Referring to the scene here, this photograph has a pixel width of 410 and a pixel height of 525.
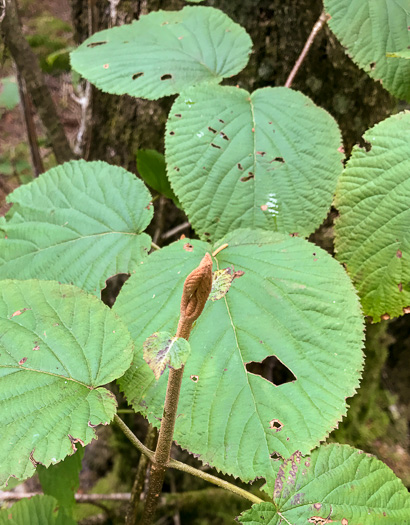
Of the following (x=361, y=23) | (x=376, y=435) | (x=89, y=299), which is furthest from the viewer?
(x=376, y=435)

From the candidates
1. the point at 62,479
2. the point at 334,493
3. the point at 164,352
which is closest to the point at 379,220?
the point at 334,493

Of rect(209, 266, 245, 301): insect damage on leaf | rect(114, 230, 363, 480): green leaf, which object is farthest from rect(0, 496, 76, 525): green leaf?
rect(209, 266, 245, 301): insect damage on leaf

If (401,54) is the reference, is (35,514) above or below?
below

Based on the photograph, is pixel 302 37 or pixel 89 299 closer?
pixel 89 299

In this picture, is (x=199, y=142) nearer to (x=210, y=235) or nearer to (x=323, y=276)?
(x=210, y=235)

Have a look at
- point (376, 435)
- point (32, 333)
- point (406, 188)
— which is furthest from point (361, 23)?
point (376, 435)

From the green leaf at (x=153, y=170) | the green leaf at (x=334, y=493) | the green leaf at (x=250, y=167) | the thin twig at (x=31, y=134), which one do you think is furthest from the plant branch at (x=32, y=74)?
the green leaf at (x=334, y=493)

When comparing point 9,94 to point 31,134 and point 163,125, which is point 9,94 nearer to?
point 31,134
